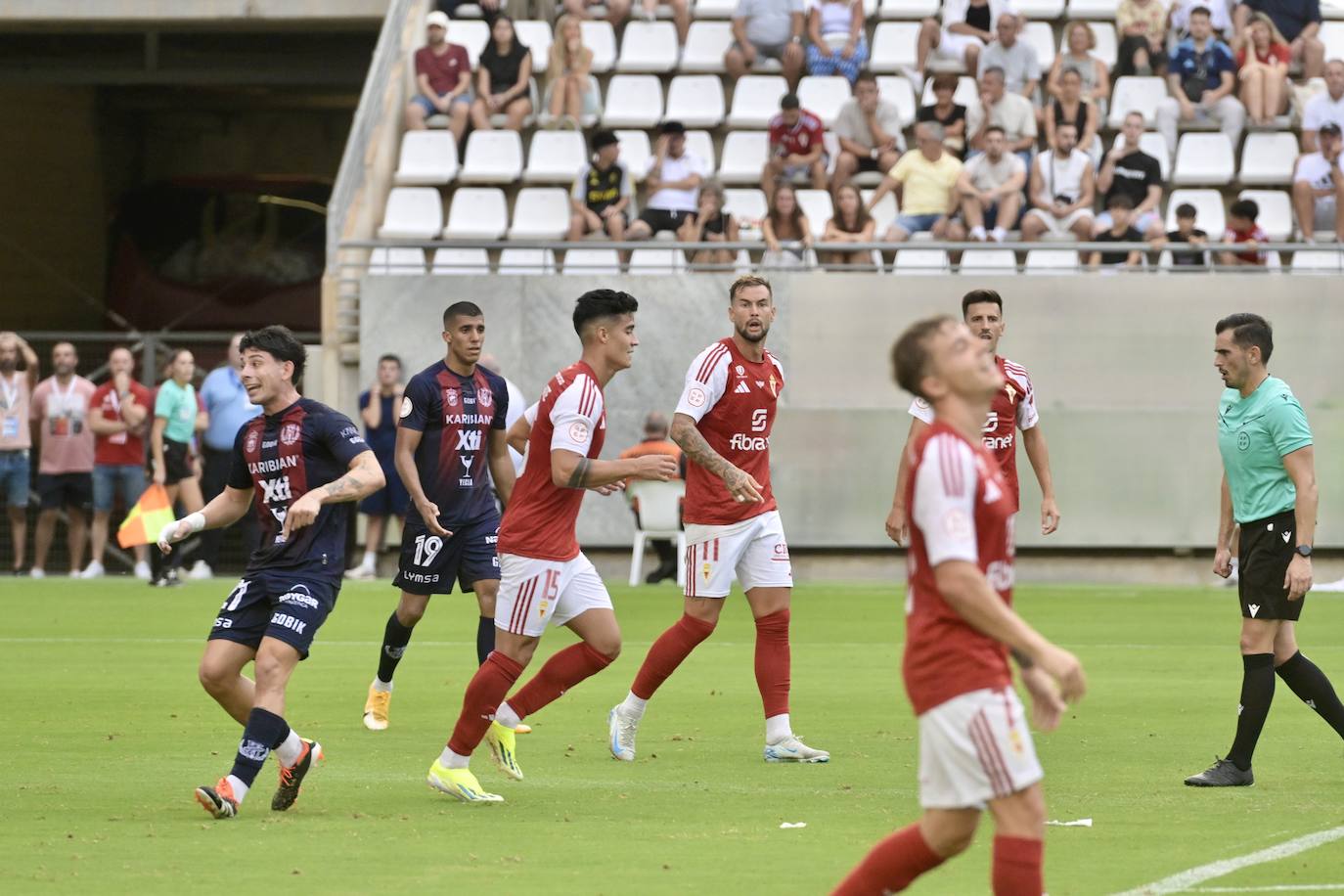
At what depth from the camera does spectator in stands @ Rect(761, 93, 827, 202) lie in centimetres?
2150

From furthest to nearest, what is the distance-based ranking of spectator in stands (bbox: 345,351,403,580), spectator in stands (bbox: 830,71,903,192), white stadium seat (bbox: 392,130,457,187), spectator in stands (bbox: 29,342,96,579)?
white stadium seat (bbox: 392,130,457,187) → spectator in stands (bbox: 830,71,903,192) → spectator in stands (bbox: 29,342,96,579) → spectator in stands (bbox: 345,351,403,580)

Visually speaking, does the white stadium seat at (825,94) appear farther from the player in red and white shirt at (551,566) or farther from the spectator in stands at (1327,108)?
the player in red and white shirt at (551,566)

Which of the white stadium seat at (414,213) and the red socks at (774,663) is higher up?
the white stadium seat at (414,213)

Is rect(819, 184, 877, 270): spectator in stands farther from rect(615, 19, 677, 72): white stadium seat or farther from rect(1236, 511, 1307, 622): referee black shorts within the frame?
rect(1236, 511, 1307, 622): referee black shorts

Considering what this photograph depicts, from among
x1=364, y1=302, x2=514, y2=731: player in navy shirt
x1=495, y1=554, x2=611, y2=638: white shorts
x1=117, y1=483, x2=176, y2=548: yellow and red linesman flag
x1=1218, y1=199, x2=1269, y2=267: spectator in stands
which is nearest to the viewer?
x1=495, y1=554, x2=611, y2=638: white shorts

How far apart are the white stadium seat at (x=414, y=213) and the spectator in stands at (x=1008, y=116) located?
20.9 feet

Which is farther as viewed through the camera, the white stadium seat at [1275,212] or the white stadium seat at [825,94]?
the white stadium seat at [825,94]

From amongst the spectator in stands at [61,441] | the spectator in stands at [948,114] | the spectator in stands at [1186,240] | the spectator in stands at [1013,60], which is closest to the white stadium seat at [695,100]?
the spectator in stands at [948,114]

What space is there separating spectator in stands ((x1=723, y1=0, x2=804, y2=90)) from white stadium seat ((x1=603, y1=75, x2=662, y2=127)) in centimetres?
103

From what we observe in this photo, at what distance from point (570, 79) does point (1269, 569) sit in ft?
52.4

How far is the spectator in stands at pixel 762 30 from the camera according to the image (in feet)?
77.0

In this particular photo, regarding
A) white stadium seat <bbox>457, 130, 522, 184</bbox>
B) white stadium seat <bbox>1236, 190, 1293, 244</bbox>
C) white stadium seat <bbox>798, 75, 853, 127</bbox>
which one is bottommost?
white stadium seat <bbox>1236, 190, 1293, 244</bbox>

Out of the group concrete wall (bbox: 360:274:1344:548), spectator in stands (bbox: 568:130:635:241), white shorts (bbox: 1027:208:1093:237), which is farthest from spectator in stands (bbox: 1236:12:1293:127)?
spectator in stands (bbox: 568:130:635:241)

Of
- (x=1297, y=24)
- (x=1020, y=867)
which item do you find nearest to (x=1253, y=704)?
(x=1020, y=867)
